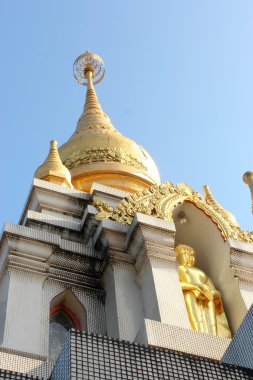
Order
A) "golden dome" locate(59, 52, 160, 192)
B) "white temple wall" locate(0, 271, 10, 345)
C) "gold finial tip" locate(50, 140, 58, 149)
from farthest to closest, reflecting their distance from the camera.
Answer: "golden dome" locate(59, 52, 160, 192) < "gold finial tip" locate(50, 140, 58, 149) < "white temple wall" locate(0, 271, 10, 345)

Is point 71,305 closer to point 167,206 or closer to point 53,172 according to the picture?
point 167,206

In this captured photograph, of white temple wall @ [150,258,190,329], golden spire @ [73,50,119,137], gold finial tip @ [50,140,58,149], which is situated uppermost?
golden spire @ [73,50,119,137]

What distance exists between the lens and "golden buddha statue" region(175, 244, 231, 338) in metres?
12.8

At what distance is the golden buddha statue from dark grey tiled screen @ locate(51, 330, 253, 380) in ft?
16.5

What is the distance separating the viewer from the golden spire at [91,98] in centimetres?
2238

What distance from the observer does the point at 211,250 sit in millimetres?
14758

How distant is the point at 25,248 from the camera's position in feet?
42.5

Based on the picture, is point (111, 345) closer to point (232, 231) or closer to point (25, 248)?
point (25, 248)

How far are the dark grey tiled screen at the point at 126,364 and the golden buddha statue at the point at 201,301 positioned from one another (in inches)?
198

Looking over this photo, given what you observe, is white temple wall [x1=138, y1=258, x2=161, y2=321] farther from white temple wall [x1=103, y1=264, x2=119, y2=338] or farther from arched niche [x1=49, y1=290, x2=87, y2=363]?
arched niche [x1=49, y1=290, x2=87, y2=363]

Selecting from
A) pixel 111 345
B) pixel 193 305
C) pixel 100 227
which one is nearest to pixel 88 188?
pixel 100 227

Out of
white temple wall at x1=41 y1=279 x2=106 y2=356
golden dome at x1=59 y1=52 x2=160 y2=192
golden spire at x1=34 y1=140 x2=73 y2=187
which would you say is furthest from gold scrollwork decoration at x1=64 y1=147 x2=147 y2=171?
white temple wall at x1=41 y1=279 x2=106 y2=356

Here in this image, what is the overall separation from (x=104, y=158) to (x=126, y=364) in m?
13.0

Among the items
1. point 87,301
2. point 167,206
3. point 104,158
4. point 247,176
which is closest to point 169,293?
point 87,301
